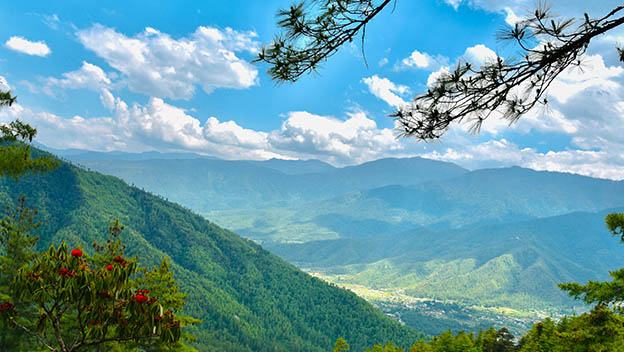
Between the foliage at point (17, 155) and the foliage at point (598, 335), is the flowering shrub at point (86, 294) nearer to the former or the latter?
the foliage at point (17, 155)

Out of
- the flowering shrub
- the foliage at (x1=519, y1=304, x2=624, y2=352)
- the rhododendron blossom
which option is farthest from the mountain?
the rhododendron blossom

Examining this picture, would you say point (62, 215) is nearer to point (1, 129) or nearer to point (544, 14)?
point (1, 129)

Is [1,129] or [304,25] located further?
[1,129]

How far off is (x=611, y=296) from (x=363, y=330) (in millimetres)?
125584

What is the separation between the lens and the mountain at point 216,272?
4631 inches

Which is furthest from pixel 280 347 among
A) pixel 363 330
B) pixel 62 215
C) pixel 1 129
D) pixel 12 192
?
pixel 12 192

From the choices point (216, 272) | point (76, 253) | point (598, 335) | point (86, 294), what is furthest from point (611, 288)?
point (216, 272)

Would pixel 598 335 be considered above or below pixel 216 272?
above

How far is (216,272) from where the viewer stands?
156 m

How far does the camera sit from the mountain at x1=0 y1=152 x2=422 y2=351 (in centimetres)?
11762

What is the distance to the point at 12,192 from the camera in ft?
483

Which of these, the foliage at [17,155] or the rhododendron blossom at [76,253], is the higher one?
the foliage at [17,155]

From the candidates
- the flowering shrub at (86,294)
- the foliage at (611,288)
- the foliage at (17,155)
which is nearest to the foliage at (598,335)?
the foliage at (611,288)

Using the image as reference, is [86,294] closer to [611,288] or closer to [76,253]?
[76,253]
